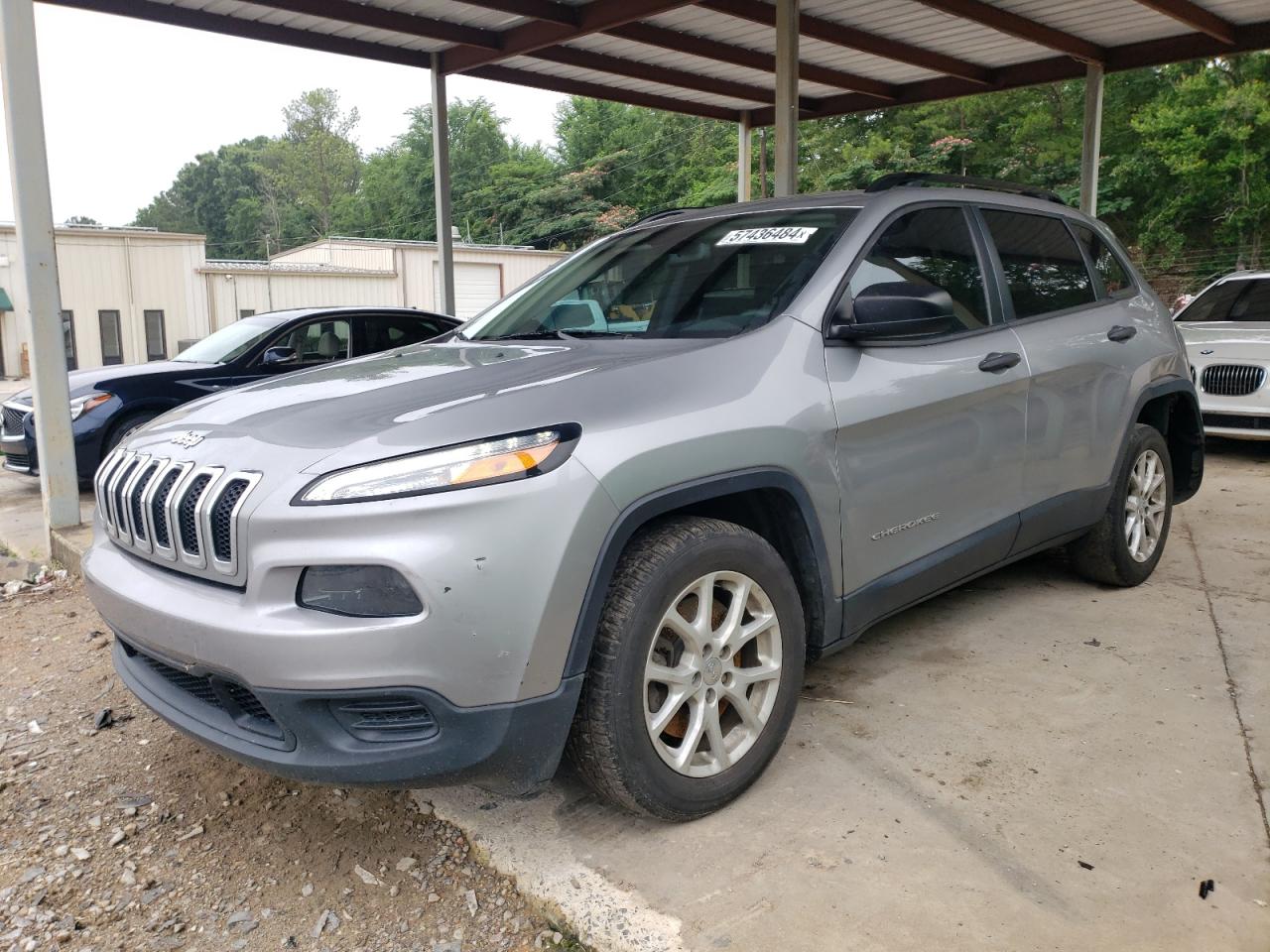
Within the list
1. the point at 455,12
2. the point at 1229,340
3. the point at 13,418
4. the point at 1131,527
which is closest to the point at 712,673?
the point at 1131,527

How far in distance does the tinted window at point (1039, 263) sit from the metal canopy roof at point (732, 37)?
15.6 feet

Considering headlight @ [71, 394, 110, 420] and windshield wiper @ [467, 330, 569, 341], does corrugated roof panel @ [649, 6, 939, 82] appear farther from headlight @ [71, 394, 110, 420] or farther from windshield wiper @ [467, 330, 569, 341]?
windshield wiper @ [467, 330, 569, 341]

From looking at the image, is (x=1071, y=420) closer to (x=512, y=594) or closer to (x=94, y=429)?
(x=512, y=594)

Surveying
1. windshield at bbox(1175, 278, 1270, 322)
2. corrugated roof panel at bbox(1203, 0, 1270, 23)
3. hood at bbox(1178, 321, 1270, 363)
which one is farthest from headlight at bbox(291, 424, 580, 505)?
corrugated roof panel at bbox(1203, 0, 1270, 23)

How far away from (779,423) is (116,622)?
1.79 meters

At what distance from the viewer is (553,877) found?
2.37 meters

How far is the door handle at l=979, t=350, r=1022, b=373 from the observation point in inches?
134

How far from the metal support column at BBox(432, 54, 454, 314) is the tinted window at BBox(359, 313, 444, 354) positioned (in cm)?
194

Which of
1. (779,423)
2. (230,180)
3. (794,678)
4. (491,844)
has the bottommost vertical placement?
(491,844)

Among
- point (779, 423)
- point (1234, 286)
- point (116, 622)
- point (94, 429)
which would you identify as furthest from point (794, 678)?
point (1234, 286)

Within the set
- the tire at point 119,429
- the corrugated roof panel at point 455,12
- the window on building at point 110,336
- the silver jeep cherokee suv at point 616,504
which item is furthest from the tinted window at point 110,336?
the silver jeep cherokee suv at point 616,504

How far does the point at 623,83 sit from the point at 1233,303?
6610mm

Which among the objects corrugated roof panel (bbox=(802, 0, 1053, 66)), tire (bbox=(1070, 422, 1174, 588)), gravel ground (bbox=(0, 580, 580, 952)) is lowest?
gravel ground (bbox=(0, 580, 580, 952))

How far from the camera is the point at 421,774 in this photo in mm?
2135
